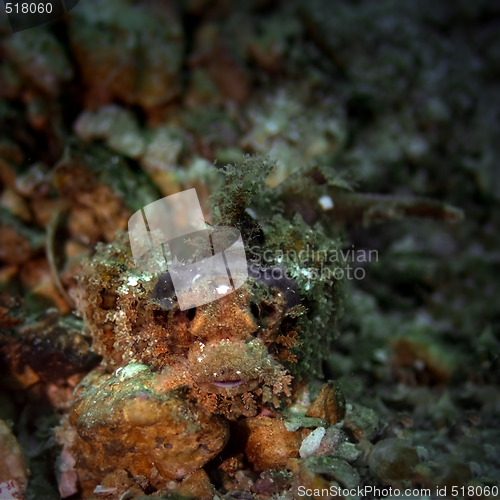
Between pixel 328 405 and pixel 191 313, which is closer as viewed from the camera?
pixel 191 313

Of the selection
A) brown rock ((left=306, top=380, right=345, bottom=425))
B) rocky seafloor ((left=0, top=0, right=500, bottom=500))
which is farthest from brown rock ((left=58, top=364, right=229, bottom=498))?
brown rock ((left=306, top=380, right=345, bottom=425))

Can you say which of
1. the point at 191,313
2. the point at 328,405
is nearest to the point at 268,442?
the point at 328,405

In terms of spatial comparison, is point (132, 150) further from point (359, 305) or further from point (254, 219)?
point (359, 305)

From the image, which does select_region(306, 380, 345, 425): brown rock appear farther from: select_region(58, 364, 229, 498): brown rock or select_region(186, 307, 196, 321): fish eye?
select_region(186, 307, 196, 321): fish eye

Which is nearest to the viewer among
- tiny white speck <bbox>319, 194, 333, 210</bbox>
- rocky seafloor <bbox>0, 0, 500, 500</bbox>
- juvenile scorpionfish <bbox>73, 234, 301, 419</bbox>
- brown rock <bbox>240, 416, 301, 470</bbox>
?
juvenile scorpionfish <bbox>73, 234, 301, 419</bbox>

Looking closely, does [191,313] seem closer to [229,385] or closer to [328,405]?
[229,385]

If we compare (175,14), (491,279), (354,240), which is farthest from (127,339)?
(491,279)

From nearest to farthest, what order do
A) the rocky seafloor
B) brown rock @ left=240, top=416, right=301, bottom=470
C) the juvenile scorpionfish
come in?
the juvenile scorpionfish, the rocky seafloor, brown rock @ left=240, top=416, right=301, bottom=470

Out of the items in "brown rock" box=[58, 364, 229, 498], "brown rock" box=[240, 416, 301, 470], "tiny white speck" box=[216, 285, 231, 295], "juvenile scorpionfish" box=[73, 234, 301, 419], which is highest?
"tiny white speck" box=[216, 285, 231, 295]

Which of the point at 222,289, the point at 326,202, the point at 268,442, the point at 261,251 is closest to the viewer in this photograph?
the point at 222,289
